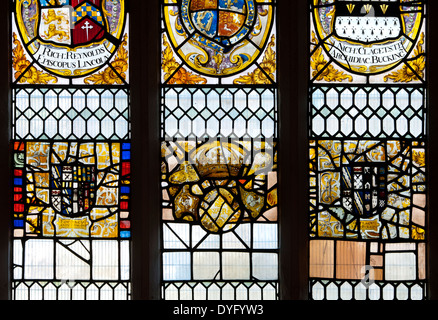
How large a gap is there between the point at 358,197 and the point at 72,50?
215 cm

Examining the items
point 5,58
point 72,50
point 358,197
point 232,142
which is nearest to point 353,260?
point 358,197

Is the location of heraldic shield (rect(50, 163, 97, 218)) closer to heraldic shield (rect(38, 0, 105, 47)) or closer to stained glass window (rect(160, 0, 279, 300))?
stained glass window (rect(160, 0, 279, 300))

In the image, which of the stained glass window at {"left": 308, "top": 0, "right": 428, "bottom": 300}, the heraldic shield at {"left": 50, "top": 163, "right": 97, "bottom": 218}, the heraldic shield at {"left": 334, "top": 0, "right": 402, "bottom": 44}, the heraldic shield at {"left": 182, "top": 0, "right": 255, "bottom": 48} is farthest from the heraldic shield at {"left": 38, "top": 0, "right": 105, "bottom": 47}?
the heraldic shield at {"left": 334, "top": 0, "right": 402, "bottom": 44}

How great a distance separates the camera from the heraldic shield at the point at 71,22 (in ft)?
13.3

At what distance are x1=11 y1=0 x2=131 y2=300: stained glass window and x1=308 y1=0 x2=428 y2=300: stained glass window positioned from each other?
128 cm

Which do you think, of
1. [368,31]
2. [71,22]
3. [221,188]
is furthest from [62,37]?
[368,31]

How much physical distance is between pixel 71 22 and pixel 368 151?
217 centimetres

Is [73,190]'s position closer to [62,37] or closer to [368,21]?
[62,37]

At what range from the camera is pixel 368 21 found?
13.2ft

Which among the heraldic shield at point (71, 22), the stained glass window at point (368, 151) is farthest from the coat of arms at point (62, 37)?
the stained glass window at point (368, 151)

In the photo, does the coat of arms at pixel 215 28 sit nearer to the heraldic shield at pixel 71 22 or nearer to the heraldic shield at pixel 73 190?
the heraldic shield at pixel 71 22
